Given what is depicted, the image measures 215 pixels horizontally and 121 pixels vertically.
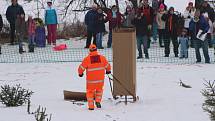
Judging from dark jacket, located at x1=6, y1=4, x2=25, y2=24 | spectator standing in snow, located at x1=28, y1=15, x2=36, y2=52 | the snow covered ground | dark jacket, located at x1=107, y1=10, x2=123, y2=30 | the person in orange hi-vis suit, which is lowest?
the snow covered ground

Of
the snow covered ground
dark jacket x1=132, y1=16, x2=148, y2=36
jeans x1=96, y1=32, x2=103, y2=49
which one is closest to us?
the snow covered ground

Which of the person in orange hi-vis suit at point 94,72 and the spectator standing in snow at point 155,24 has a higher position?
the spectator standing in snow at point 155,24

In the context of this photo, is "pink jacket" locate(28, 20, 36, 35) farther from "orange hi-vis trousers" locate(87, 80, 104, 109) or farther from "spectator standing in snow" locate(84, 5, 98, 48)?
"orange hi-vis trousers" locate(87, 80, 104, 109)

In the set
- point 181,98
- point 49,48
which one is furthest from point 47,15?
point 181,98

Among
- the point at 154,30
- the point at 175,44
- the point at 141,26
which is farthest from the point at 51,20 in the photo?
the point at 175,44

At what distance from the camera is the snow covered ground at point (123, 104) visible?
8.77 metres

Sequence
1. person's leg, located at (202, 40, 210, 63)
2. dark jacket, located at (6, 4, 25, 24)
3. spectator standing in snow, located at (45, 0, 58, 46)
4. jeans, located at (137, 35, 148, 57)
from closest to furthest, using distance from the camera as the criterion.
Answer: person's leg, located at (202, 40, 210, 63) < jeans, located at (137, 35, 148, 57) < dark jacket, located at (6, 4, 25, 24) < spectator standing in snow, located at (45, 0, 58, 46)

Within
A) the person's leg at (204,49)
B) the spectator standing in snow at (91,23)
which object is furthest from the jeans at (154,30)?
the person's leg at (204,49)

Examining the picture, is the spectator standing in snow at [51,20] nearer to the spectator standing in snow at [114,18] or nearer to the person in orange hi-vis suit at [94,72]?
the spectator standing in snow at [114,18]

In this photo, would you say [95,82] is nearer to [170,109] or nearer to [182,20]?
[170,109]

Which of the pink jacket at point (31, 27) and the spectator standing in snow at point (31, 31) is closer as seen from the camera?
the spectator standing in snow at point (31, 31)

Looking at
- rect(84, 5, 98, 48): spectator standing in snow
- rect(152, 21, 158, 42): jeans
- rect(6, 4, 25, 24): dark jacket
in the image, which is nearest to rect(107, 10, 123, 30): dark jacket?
rect(84, 5, 98, 48): spectator standing in snow

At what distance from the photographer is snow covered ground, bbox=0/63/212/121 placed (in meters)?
8.77

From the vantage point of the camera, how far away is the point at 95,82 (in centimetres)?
972
